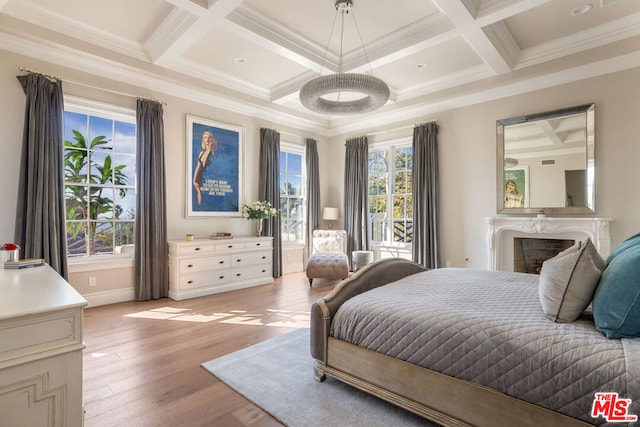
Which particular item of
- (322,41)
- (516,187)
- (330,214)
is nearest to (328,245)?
(330,214)

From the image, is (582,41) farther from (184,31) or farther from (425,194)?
(184,31)

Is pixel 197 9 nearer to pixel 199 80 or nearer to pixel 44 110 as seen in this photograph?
pixel 199 80

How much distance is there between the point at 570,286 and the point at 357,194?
486cm

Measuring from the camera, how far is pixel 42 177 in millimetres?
3502

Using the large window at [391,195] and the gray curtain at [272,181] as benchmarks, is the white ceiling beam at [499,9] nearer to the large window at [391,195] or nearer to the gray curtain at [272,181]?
the large window at [391,195]

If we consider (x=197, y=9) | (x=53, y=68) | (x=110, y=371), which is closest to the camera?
(x=110, y=371)

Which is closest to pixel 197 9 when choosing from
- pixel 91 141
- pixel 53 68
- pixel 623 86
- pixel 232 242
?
pixel 53 68

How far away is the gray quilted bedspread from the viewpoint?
125 cm

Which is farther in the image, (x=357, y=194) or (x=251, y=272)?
(x=357, y=194)

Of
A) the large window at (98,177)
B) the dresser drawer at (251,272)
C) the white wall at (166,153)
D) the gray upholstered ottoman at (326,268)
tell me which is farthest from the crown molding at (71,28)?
the gray upholstered ottoman at (326,268)

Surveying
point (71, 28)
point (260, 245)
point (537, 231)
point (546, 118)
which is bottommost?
point (260, 245)

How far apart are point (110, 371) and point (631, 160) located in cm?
570

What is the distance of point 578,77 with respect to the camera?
4086 mm

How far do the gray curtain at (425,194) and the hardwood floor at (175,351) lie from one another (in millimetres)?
1849
